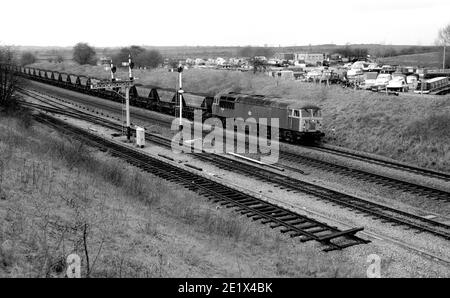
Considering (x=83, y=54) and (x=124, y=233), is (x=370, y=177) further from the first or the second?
(x=83, y=54)

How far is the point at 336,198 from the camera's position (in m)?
19.1

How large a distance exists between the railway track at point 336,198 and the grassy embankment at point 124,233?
3918 millimetres

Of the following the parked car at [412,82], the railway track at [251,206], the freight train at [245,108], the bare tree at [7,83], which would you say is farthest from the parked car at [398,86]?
the bare tree at [7,83]

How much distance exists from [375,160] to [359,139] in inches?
193

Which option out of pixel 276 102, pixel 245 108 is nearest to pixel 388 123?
pixel 276 102

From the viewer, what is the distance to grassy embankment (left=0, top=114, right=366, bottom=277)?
9.70 m

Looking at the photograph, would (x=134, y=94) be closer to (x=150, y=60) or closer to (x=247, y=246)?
(x=247, y=246)

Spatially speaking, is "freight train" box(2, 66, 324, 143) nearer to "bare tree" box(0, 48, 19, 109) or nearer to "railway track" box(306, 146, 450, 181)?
"bare tree" box(0, 48, 19, 109)

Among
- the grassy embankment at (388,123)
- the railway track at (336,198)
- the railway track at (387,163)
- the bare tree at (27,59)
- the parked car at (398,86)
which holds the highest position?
the bare tree at (27,59)

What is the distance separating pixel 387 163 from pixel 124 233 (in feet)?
59.3

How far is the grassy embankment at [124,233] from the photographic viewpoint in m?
9.70

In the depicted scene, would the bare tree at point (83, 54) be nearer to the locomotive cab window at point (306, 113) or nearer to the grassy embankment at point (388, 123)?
the grassy embankment at point (388, 123)

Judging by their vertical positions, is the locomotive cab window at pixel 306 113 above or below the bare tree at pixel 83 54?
below
